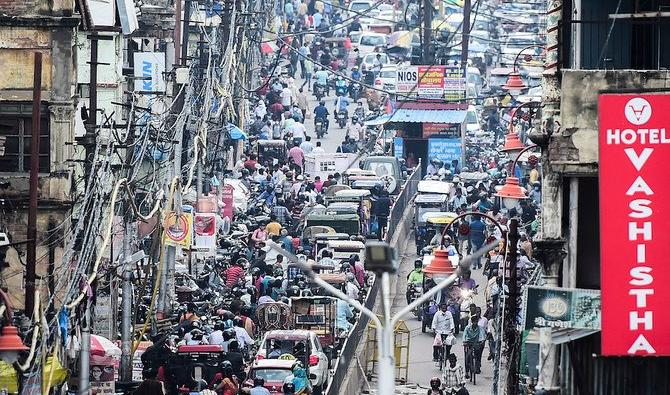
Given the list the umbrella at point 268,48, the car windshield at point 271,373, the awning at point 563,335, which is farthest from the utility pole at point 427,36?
the awning at point 563,335

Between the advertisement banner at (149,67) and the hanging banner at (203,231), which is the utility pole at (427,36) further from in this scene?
the hanging banner at (203,231)

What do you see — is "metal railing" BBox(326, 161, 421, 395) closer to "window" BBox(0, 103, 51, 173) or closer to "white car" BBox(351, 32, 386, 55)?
"window" BBox(0, 103, 51, 173)

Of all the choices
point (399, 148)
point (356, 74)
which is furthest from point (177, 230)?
point (356, 74)

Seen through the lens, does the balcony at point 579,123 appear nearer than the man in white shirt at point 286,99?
Yes

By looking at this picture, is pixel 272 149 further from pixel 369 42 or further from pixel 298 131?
pixel 369 42

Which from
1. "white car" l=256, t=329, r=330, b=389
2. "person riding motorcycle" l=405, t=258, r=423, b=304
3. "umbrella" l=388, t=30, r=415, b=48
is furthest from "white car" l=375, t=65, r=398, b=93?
"white car" l=256, t=329, r=330, b=389

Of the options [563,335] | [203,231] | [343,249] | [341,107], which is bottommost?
[563,335]

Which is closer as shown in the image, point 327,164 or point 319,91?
point 327,164
